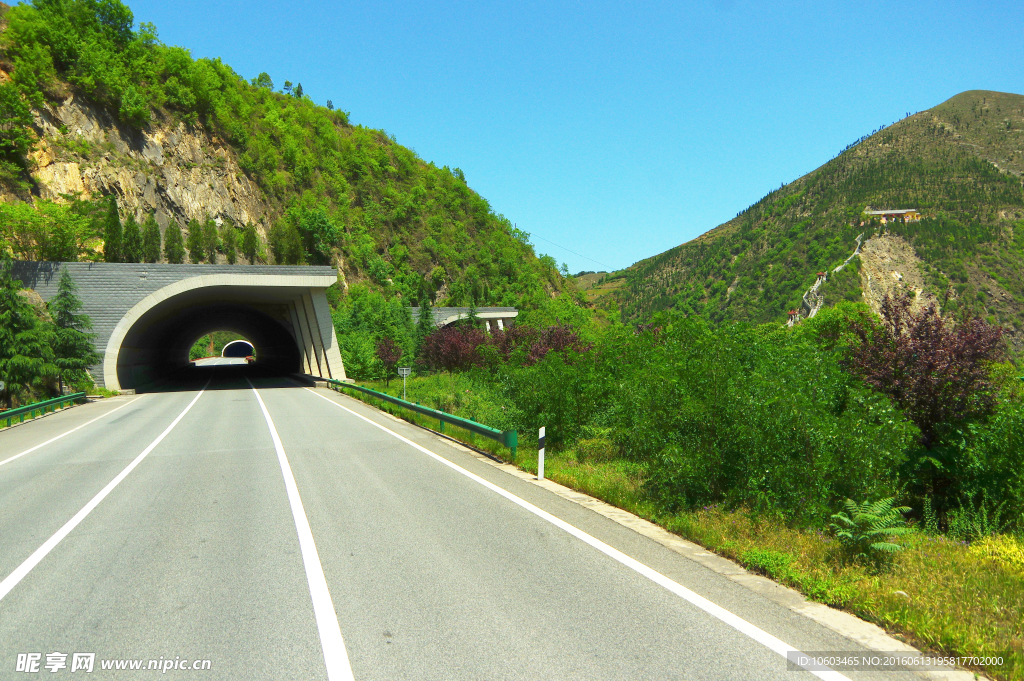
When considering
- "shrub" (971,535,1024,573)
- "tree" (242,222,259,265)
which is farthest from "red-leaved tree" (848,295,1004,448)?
"tree" (242,222,259,265)

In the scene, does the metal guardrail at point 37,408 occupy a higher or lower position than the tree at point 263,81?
→ lower

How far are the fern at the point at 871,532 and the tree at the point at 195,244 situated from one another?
57.1 m

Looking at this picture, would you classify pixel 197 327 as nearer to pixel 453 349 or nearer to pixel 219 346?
pixel 453 349

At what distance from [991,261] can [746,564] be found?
139412 mm

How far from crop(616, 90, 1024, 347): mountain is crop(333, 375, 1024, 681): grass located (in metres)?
82.9

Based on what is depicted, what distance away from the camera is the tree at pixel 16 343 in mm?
23234

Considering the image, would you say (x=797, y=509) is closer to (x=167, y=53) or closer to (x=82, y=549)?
(x=82, y=549)

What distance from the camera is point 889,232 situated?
389 ft

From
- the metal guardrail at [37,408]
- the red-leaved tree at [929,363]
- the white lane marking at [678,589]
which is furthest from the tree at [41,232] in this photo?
the red-leaved tree at [929,363]

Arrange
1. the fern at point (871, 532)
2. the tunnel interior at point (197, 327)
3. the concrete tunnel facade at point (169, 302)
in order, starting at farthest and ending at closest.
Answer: the tunnel interior at point (197, 327) < the concrete tunnel facade at point (169, 302) < the fern at point (871, 532)

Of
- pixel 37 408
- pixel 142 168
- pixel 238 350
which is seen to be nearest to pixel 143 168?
pixel 142 168

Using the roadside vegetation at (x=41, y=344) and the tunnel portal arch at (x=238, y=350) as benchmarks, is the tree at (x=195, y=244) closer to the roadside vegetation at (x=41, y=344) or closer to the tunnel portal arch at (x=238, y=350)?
the roadside vegetation at (x=41, y=344)

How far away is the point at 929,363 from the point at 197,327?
203ft

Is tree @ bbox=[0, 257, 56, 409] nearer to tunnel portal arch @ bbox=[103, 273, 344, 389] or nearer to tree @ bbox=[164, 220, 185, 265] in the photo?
tunnel portal arch @ bbox=[103, 273, 344, 389]
